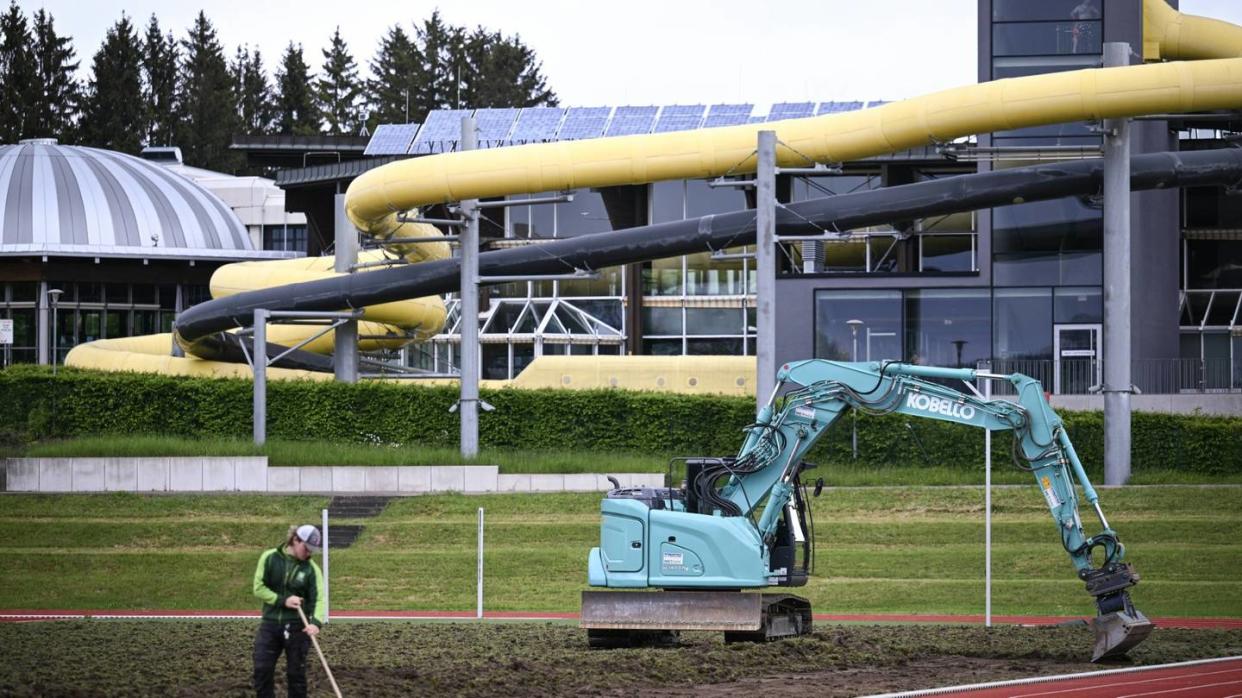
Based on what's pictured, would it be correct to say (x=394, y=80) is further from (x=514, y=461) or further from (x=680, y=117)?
(x=514, y=461)

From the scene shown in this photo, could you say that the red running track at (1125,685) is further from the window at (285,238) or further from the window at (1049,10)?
the window at (285,238)

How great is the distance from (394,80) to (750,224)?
273 ft

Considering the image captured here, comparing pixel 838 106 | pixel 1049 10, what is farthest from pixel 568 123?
pixel 1049 10

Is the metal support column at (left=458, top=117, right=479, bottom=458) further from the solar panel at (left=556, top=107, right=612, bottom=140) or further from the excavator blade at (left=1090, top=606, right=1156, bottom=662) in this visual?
the solar panel at (left=556, top=107, right=612, bottom=140)

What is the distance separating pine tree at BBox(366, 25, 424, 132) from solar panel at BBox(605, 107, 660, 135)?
48933 mm

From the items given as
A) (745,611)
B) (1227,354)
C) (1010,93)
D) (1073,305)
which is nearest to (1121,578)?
(745,611)

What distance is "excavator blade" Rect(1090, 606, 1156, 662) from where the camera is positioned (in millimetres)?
19609

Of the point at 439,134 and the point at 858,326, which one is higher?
the point at 439,134

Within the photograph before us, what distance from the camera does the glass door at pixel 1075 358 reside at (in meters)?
47.7

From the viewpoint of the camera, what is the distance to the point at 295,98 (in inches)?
5002

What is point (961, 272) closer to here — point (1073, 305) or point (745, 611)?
point (1073, 305)

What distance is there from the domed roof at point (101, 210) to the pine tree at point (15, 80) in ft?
110

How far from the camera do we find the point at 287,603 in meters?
15.8

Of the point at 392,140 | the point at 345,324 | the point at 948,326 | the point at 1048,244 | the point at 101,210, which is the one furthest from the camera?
the point at 101,210
